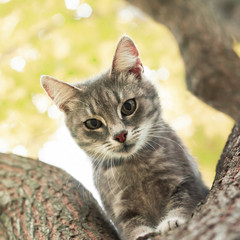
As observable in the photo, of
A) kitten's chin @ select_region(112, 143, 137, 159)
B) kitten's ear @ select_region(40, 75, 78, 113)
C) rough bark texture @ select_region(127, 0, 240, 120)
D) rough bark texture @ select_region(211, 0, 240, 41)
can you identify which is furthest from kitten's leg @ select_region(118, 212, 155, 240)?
rough bark texture @ select_region(211, 0, 240, 41)

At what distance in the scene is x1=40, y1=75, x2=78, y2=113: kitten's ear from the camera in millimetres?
3078

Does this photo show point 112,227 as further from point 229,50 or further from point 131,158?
point 229,50

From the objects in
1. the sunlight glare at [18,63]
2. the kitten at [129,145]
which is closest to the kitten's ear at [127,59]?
the kitten at [129,145]

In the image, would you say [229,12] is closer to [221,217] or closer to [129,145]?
[129,145]

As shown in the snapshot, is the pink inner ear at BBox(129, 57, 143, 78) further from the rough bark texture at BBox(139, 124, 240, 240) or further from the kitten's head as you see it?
the rough bark texture at BBox(139, 124, 240, 240)

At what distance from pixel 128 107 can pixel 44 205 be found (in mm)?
1155

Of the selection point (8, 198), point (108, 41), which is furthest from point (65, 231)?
point (108, 41)

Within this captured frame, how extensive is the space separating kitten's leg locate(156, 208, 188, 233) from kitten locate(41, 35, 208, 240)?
0.15ft

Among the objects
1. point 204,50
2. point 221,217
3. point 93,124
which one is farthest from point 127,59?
point 221,217

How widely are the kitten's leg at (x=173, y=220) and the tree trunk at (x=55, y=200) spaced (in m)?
0.13

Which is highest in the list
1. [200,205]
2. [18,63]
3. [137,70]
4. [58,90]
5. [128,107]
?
[18,63]

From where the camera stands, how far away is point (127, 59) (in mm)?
3180

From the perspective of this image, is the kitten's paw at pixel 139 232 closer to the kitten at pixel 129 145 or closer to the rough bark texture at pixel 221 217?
the kitten at pixel 129 145

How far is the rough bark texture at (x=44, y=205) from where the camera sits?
232 centimetres
